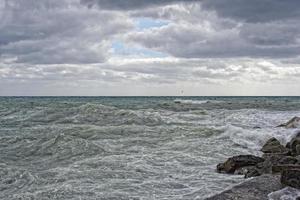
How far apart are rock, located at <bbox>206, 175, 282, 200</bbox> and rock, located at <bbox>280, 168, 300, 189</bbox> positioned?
8.6 inches

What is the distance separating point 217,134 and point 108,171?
9.70m

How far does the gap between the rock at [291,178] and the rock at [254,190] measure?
0.71 feet

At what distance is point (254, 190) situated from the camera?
8555 mm

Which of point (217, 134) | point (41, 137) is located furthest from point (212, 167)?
point (41, 137)

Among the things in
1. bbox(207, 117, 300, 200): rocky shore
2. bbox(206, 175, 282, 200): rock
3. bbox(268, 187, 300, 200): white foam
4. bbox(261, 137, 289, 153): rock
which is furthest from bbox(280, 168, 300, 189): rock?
bbox(261, 137, 289, 153): rock

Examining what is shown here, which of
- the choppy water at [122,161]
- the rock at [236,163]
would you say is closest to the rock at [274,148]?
the choppy water at [122,161]

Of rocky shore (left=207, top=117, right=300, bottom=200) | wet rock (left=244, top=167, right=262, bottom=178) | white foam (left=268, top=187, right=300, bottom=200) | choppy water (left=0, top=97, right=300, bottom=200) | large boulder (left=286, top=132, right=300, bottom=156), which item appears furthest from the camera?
large boulder (left=286, top=132, right=300, bottom=156)

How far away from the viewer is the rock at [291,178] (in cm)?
827

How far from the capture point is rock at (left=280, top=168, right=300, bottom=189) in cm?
827

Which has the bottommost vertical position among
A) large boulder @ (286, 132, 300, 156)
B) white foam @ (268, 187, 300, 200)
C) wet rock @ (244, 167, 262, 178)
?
wet rock @ (244, 167, 262, 178)

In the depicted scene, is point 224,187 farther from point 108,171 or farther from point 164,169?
point 108,171

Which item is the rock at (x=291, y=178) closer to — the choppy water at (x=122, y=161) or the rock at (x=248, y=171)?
the choppy water at (x=122, y=161)

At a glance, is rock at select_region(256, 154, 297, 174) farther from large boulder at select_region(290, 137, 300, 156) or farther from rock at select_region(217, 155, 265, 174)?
large boulder at select_region(290, 137, 300, 156)

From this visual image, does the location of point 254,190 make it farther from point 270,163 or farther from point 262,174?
point 270,163
